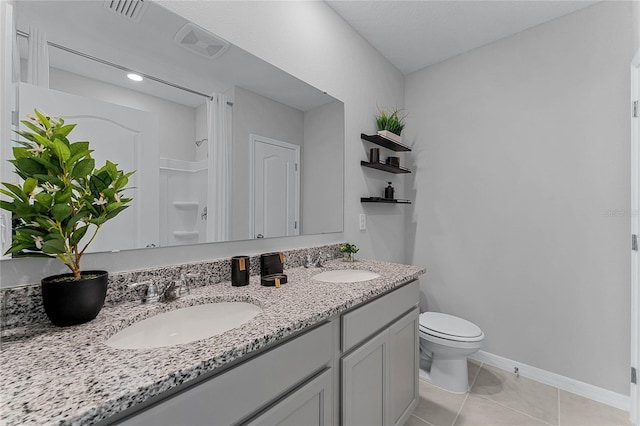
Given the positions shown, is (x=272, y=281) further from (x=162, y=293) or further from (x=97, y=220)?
(x=97, y=220)

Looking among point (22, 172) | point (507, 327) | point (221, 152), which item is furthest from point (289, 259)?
point (507, 327)

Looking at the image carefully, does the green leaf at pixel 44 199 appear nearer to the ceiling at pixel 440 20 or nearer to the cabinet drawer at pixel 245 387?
the cabinet drawer at pixel 245 387

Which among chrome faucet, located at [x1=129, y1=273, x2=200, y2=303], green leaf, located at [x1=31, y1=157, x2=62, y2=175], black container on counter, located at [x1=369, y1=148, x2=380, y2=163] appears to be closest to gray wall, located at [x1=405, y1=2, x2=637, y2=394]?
black container on counter, located at [x1=369, y1=148, x2=380, y2=163]

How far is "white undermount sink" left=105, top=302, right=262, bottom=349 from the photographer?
31.8 inches

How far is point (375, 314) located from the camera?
125 cm

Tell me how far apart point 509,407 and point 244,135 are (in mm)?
2286

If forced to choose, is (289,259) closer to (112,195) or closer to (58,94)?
(112,195)

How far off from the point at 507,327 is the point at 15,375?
105 inches

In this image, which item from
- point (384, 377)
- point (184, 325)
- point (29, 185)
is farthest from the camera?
point (384, 377)

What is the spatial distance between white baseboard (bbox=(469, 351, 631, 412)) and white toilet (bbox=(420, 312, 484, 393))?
1.29 feet

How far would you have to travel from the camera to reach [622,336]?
1727 millimetres

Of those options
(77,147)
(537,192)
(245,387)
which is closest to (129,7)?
(77,147)

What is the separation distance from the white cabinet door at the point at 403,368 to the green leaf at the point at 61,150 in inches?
55.0

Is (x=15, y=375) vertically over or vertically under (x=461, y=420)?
over
